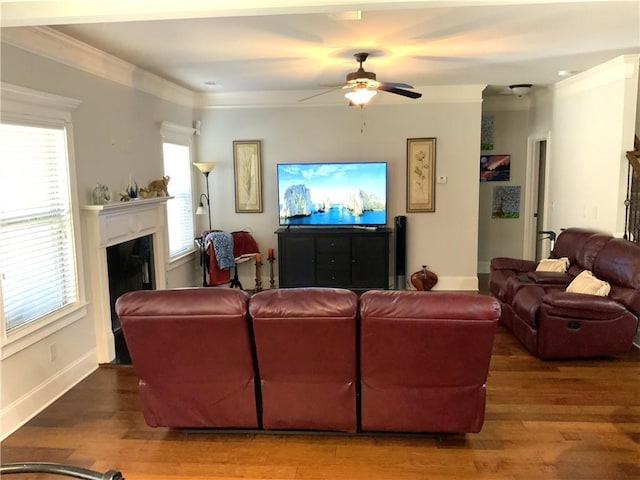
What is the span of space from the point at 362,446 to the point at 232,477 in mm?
756

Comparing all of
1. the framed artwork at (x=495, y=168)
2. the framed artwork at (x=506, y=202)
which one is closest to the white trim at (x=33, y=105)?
the framed artwork at (x=495, y=168)

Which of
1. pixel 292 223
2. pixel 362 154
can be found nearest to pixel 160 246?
pixel 292 223

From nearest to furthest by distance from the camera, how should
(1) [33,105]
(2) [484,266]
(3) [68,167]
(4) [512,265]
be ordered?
(1) [33,105] → (3) [68,167] → (4) [512,265] → (2) [484,266]

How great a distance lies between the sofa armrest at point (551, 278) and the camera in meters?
4.86

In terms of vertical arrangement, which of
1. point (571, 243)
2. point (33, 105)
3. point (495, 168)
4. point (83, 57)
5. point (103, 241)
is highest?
point (83, 57)

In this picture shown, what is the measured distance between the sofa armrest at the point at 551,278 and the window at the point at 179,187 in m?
4.00

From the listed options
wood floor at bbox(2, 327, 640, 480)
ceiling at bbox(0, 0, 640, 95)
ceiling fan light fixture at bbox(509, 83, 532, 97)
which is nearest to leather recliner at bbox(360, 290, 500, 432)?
wood floor at bbox(2, 327, 640, 480)

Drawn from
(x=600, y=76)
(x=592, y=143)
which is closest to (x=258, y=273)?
(x=592, y=143)

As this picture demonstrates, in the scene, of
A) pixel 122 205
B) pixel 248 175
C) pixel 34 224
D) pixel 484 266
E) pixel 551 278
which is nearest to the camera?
pixel 34 224

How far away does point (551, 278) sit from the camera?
4.90 metres

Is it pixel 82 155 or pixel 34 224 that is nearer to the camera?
pixel 34 224

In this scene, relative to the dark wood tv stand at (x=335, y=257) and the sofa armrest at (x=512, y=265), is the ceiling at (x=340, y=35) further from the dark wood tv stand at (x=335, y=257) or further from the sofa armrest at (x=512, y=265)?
the sofa armrest at (x=512, y=265)

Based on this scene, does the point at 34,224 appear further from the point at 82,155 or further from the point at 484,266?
the point at 484,266

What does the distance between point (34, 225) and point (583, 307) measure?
14.0ft
